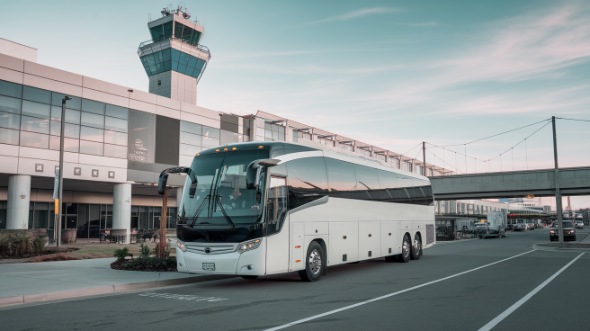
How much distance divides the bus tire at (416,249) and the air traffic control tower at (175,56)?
1964 inches

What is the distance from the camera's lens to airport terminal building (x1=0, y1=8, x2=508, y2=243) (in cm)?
3341

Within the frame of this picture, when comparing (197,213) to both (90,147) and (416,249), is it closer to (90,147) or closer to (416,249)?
(416,249)

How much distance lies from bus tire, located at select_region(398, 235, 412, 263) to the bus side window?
350 inches

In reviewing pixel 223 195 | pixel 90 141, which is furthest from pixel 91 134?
pixel 223 195

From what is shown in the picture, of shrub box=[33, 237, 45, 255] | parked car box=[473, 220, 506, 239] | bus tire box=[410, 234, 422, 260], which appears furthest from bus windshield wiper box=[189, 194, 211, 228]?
parked car box=[473, 220, 506, 239]

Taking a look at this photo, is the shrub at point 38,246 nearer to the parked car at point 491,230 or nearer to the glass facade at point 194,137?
the glass facade at point 194,137

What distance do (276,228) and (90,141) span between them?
30306mm

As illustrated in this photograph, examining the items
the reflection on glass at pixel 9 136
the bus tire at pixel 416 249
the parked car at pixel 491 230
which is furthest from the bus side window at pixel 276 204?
the parked car at pixel 491 230

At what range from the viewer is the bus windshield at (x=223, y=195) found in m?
11.7

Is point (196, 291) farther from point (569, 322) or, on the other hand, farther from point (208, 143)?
point (208, 143)

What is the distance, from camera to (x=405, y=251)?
19703mm

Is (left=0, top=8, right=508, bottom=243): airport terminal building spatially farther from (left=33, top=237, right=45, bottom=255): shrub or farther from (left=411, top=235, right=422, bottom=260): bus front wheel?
(left=411, top=235, right=422, bottom=260): bus front wheel

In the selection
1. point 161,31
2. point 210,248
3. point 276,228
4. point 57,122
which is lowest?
point 210,248

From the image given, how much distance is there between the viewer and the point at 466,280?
525 inches
